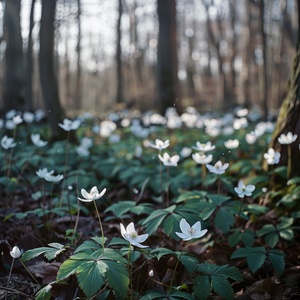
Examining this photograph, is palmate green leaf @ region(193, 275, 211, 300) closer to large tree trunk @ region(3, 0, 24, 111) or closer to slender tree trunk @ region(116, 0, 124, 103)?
large tree trunk @ region(3, 0, 24, 111)

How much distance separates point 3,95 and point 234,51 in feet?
48.7

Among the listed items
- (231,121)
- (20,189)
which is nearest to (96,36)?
(231,121)

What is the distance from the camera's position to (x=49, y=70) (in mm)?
5785

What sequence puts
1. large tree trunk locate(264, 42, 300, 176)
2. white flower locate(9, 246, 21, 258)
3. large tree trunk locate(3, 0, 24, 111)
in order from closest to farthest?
white flower locate(9, 246, 21, 258), large tree trunk locate(264, 42, 300, 176), large tree trunk locate(3, 0, 24, 111)

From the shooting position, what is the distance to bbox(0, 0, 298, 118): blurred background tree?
8.33 metres

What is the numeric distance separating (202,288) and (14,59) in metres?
7.68

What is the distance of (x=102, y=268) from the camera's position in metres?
1.60

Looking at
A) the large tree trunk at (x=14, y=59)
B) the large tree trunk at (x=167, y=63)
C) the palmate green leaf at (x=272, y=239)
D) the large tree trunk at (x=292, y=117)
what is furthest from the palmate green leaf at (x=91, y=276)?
the large tree trunk at (x=167, y=63)

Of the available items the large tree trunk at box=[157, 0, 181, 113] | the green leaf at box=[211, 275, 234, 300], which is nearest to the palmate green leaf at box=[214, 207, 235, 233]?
the green leaf at box=[211, 275, 234, 300]

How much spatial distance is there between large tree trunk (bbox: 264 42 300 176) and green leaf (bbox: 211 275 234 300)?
4.83ft

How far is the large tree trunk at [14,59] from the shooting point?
8281 mm

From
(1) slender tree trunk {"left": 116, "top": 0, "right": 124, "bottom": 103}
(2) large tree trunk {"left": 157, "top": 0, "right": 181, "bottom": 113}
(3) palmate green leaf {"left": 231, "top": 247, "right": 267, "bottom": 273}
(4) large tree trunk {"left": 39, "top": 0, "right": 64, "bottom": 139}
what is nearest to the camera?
(3) palmate green leaf {"left": 231, "top": 247, "right": 267, "bottom": 273}

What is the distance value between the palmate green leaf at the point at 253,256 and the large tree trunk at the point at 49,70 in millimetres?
3917

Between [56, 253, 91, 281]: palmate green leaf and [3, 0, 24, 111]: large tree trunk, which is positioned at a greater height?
[3, 0, 24, 111]: large tree trunk
